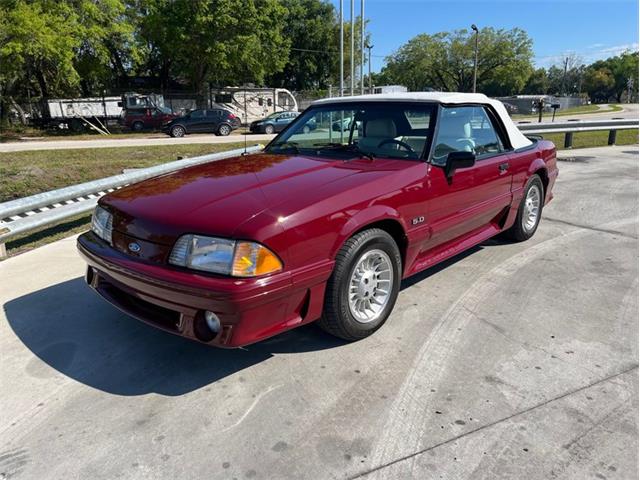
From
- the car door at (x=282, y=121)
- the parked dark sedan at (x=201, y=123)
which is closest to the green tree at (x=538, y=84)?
the car door at (x=282, y=121)

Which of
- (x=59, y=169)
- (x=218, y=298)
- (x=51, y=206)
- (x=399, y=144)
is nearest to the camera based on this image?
(x=218, y=298)

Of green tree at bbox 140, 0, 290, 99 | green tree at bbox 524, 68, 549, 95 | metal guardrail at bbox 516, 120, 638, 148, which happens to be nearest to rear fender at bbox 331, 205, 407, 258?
metal guardrail at bbox 516, 120, 638, 148

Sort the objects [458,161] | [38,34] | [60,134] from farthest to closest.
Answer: [60,134] → [38,34] → [458,161]

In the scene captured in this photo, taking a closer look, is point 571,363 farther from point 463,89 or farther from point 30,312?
point 463,89

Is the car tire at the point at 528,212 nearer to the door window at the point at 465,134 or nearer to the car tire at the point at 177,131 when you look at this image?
the door window at the point at 465,134

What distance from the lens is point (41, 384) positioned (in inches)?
113

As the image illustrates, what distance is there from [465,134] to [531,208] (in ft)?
5.57

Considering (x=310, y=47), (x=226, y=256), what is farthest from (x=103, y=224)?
(x=310, y=47)

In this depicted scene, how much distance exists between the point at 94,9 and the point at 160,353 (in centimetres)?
2953

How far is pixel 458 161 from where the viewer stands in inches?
142

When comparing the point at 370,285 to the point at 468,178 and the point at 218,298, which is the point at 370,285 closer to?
the point at 218,298

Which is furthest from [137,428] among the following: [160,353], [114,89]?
[114,89]

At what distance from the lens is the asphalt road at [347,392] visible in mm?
2248

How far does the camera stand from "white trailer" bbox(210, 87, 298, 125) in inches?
1529
